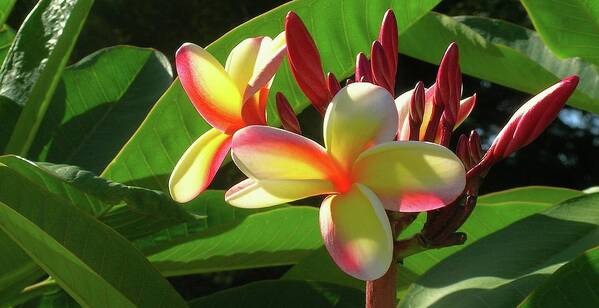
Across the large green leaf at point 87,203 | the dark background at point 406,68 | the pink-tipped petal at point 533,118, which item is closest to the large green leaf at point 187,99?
the large green leaf at point 87,203

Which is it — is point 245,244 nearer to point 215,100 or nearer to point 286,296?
point 286,296

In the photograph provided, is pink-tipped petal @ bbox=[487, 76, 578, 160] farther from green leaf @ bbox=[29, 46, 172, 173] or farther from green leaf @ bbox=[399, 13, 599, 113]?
green leaf @ bbox=[29, 46, 172, 173]

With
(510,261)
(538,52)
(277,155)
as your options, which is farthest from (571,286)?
(538,52)

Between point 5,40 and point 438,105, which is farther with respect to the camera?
point 5,40

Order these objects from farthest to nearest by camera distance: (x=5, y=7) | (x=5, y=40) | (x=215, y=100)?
1. (x=5, y=40)
2. (x=5, y=7)
3. (x=215, y=100)

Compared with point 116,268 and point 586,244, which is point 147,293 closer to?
point 116,268

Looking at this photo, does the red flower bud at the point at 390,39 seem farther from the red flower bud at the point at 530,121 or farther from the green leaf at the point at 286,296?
the green leaf at the point at 286,296

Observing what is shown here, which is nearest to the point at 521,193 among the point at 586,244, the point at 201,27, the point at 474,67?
the point at 474,67
